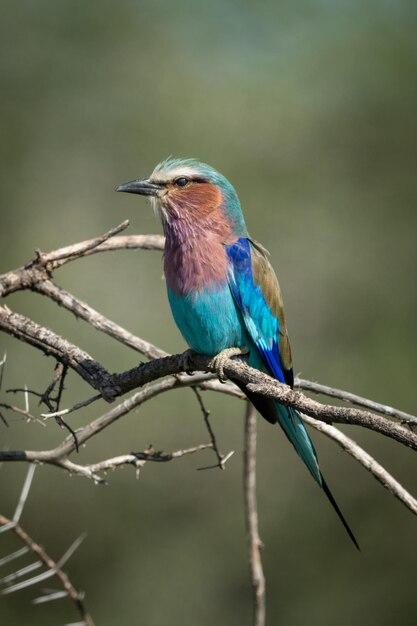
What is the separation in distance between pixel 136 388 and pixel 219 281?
71 centimetres

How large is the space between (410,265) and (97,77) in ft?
11.9

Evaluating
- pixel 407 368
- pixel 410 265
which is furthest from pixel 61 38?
pixel 407 368

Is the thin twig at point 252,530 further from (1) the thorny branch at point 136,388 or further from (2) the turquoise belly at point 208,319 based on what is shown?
(2) the turquoise belly at point 208,319

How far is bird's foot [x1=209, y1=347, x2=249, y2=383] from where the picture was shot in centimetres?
320

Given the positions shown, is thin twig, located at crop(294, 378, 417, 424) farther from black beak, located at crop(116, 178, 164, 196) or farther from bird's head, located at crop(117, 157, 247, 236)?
black beak, located at crop(116, 178, 164, 196)

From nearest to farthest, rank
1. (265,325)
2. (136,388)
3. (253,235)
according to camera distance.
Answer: (136,388) < (265,325) < (253,235)

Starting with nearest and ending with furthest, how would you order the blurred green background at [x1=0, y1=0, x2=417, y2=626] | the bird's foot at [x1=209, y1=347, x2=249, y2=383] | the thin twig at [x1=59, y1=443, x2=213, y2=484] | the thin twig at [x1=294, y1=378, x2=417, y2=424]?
the thin twig at [x1=294, y1=378, x2=417, y2=424] < the thin twig at [x1=59, y1=443, x2=213, y2=484] < the bird's foot at [x1=209, y1=347, x2=249, y2=383] < the blurred green background at [x1=0, y1=0, x2=417, y2=626]

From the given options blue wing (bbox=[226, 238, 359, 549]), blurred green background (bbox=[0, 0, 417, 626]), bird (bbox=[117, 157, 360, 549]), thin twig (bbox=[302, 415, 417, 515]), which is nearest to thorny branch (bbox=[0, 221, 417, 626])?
thin twig (bbox=[302, 415, 417, 515])

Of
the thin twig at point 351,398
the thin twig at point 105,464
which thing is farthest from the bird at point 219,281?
the thin twig at point 105,464

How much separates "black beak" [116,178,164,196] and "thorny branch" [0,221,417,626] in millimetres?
239

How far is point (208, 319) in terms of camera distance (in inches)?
135

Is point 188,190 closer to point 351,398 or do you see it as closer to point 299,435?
point 299,435

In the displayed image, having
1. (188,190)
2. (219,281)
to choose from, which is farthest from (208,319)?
(188,190)

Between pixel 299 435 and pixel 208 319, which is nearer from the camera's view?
pixel 208 319
